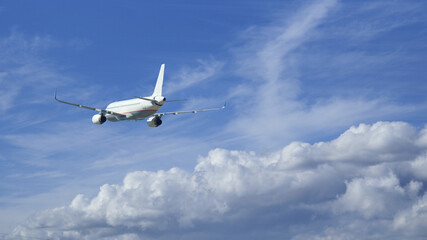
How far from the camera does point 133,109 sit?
138m

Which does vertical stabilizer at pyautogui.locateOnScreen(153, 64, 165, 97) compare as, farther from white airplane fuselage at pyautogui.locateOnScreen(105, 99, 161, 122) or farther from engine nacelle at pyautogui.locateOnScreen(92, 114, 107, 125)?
engine nacelle at pyautogui.locateOnScreen(92, 114, 107, 125)

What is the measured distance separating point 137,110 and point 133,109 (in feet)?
4.90

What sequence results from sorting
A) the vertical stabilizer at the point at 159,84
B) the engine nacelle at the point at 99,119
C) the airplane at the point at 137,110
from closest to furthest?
the airplane at the point at 137,110 < the vertical stabilizer at the point at 159,84 < the engine nacelle at the point at 99,119

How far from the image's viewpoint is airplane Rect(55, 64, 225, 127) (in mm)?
135750

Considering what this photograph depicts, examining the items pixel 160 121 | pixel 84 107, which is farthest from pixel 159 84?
pixel 84 107

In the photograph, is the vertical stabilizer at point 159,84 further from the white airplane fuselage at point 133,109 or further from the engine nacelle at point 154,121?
the engine nacelle at point 154,121

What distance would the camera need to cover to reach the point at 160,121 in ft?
460

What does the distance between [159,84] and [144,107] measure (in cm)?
1193

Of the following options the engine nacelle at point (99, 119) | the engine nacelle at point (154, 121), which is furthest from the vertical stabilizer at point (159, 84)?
the engine nacelle at point (99, 119)

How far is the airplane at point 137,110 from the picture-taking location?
445 feet

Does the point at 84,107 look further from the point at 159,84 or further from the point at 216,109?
the point at 216,109

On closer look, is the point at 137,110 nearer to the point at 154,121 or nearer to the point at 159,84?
the point at 154,121

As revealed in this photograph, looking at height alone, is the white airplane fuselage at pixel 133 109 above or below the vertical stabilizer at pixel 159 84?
below

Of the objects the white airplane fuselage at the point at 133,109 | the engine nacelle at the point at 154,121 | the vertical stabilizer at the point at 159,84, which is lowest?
the engine nacelle at the point at 154,121
